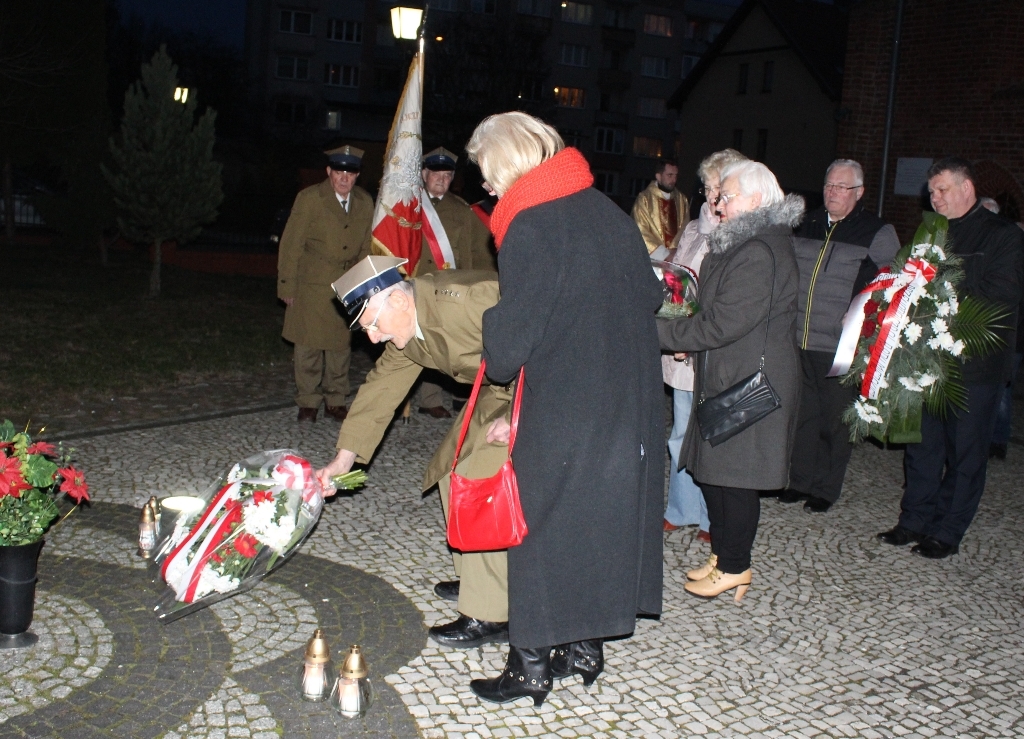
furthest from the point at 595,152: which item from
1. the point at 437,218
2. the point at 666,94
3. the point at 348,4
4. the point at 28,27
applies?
the point at 437,218

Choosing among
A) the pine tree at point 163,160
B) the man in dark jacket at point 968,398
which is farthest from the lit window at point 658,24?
the man in dark jacket at point 968,398

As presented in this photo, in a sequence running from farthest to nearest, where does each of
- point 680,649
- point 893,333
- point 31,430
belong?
1. point 31,430
2. point 893,333
3. point 680,649

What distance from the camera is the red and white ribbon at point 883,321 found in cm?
567

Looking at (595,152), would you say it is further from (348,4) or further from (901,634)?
(901,634)

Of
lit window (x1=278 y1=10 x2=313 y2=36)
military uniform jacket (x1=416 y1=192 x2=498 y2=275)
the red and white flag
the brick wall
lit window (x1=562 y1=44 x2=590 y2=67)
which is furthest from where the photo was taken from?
lit window (x1=562 y1=44 x2=590 y2=67)

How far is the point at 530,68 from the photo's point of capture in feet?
155

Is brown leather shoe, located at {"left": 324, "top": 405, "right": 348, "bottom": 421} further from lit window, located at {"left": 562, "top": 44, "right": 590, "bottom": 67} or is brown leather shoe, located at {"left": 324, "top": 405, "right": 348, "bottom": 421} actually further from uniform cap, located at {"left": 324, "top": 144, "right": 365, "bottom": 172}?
lit window, located at {"left": 562, "top": 44, "right": 590, "bottom": 67}

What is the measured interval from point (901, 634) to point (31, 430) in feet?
20.0

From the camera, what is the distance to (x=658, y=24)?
68.6 meters

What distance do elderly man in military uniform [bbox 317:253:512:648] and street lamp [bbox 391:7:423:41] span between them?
6.93m

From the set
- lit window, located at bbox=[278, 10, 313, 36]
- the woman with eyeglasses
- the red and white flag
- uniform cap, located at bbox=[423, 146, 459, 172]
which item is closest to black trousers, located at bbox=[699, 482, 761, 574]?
the woman with eyeglasses

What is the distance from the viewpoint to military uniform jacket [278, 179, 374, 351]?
8.38m

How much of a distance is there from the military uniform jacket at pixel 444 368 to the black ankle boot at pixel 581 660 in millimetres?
797

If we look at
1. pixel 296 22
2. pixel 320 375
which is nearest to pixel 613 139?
pixel 296 22
